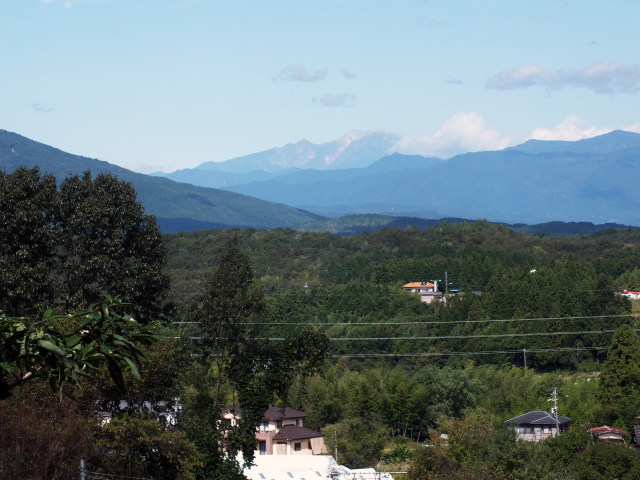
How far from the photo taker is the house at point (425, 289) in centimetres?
7375

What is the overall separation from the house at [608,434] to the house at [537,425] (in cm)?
362

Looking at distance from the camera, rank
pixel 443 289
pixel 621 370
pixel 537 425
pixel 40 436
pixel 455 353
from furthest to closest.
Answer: pixel 443 289, pixel 455 353, pixel 621 370, pixel 537 425, pixel 40 436

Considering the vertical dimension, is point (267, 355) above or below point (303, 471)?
above

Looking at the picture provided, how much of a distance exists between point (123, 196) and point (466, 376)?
26.1 metres

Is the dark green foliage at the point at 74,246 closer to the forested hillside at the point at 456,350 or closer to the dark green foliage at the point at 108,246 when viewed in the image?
the dark green foliage at the point at 108,246

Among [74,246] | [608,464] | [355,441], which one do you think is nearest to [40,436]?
[74,246]

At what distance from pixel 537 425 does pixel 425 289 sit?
39.0m

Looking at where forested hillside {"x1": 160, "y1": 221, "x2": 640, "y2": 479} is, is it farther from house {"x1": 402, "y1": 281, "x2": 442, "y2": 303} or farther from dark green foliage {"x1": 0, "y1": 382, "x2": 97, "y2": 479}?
dark green foliage {"x1": 0, "y1": 382, "x2": 97, "y2": 479}

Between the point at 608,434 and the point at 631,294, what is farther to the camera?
the point at 631,294

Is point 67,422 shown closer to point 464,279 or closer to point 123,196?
point 123,196

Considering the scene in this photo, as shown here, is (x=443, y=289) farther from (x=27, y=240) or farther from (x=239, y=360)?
(x=239, y=360)

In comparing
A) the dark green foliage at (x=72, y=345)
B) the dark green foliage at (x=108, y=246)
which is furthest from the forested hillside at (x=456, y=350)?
the dark green foliage at (x=72, y=345)

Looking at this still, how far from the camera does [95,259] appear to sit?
20375 mm

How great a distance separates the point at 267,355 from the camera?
18.7 meters
